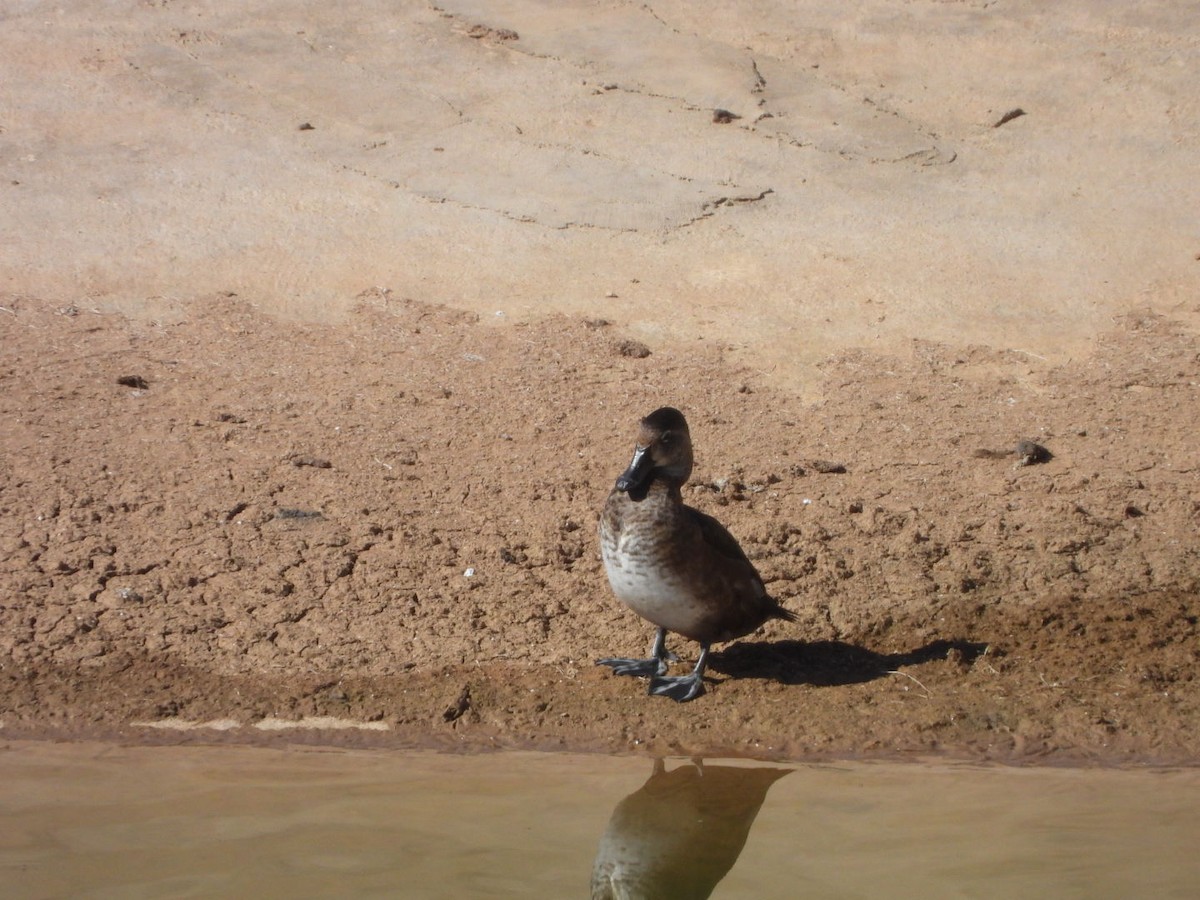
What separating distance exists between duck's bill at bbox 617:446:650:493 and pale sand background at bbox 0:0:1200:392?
2.48 m

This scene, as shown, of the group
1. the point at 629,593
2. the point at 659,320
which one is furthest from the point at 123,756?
the point at 659,320

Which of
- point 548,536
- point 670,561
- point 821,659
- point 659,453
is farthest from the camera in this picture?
point 548,536

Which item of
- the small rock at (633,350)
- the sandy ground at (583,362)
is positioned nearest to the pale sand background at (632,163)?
the sandy ground at (583,362)

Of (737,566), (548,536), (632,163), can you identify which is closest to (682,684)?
(737,566)

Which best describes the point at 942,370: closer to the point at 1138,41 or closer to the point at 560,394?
the point at 560,394

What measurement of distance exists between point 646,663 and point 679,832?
0.86 m

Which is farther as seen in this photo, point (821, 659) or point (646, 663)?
point (821, 659)

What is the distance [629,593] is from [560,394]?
2.28 meters

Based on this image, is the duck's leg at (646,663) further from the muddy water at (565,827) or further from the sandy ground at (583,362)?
the muddy water at (565,827)

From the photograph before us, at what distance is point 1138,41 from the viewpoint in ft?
36.3

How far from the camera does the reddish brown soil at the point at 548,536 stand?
4949 millimetres

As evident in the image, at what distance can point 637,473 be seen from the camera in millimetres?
4934

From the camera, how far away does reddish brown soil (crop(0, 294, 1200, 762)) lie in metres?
4.95

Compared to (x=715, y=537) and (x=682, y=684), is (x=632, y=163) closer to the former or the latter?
(x=715, y=537)
